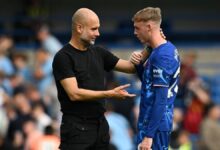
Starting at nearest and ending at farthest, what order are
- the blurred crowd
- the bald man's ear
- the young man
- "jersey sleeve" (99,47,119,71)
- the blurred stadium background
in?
1. the young man
2. the bald man's ear
3. "jersey sleeve" (99,47,119,71)
4. the blurred crowd
5. the blurred stadium background

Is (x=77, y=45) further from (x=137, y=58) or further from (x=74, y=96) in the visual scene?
(x=137, y=58)

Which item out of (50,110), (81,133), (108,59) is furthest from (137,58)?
(50,110)

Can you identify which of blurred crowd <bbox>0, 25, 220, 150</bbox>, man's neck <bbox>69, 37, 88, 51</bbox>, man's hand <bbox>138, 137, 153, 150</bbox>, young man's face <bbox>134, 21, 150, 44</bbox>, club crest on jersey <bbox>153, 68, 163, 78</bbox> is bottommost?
blurred crowd <bbox>0, 25, 220, 150</bbox>

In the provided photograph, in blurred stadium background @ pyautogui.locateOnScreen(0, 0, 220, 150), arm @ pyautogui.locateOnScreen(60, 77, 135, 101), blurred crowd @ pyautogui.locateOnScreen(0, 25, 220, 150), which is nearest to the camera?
arm @ pyautogui.locateOnScreen(60, 77, 135, 101)

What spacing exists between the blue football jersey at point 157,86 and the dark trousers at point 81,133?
42 cm

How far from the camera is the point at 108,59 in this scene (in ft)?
29.5

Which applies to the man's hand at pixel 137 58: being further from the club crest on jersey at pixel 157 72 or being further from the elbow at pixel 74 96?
the elbow at pixel 74 96

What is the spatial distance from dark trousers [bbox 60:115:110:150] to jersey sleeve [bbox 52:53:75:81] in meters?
0.41

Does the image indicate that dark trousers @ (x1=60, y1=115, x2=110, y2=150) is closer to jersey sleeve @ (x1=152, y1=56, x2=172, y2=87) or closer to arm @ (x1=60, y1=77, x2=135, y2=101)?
arm @ (x1=60, y1=77, x2=135, y2=101)

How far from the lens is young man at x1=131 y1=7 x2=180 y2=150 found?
27.4ft

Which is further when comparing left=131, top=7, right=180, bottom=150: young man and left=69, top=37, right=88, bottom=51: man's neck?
left=69, top=37, right=88, bottom=51: man's neck

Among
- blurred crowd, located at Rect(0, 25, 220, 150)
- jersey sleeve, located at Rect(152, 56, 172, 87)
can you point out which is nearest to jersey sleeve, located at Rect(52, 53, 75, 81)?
jersey sleeve, located at Rect(152, 56, 172, 87)

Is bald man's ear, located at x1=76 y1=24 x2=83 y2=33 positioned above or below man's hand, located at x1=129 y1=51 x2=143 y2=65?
above

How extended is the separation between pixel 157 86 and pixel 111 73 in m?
6.04
